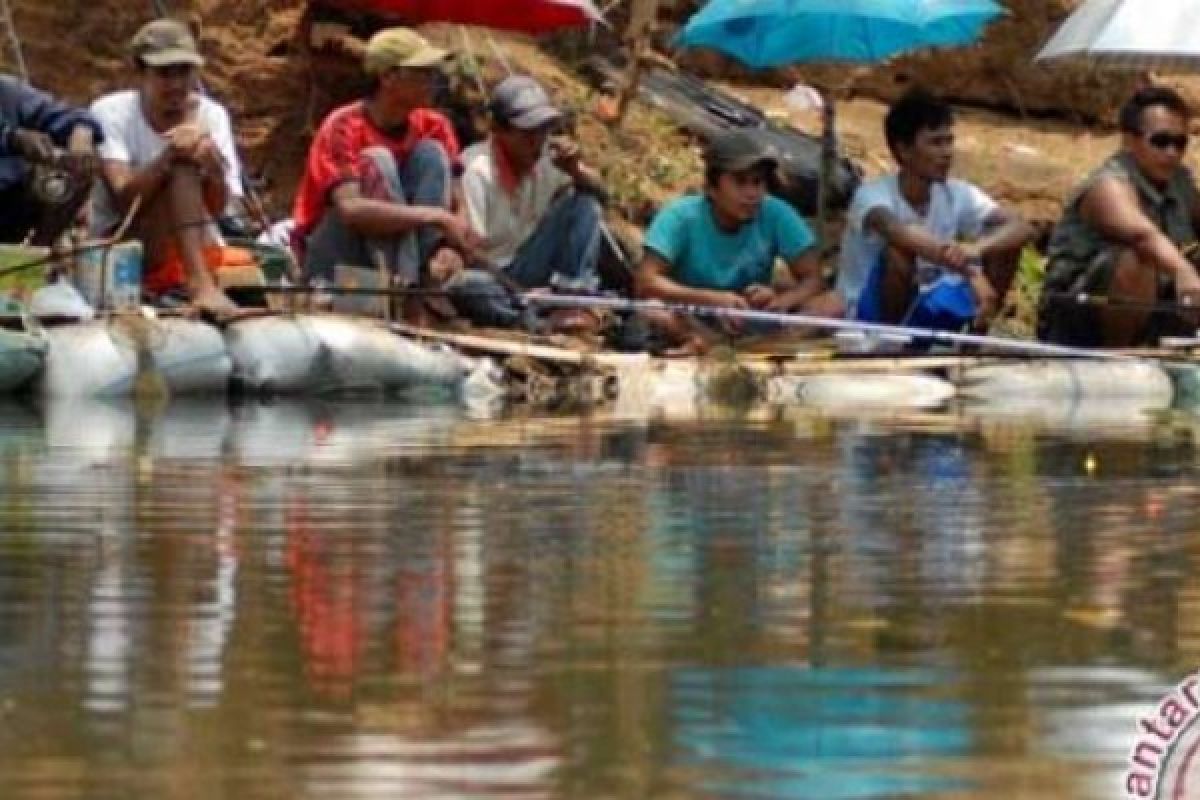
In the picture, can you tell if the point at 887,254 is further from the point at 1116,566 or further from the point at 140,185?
the point at 1116,566

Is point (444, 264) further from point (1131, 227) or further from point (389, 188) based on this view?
point (1131, 227)

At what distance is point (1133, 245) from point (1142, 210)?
0.80ft

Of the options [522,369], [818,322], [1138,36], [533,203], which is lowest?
[522,369]

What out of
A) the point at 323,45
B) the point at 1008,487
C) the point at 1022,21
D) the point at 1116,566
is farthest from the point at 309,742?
the point at 1022,21

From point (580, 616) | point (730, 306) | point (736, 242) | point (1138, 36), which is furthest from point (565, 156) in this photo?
point (580, 616)

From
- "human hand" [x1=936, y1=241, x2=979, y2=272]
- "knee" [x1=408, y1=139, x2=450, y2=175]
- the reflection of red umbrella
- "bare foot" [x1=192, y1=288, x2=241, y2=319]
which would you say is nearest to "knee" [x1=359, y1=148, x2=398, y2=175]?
"knee" [x1=408, y1=139, x2=450, y2=175]

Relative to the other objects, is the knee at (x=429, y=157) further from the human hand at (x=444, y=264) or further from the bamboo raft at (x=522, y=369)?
Answer: the bamboo raft at (x=522, y=369)

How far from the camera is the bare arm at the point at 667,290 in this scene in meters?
16.9

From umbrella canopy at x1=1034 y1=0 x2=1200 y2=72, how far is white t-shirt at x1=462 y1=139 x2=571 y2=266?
2.63 m

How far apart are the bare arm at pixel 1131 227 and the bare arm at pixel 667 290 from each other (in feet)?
4.87

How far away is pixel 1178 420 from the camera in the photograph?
14.9m

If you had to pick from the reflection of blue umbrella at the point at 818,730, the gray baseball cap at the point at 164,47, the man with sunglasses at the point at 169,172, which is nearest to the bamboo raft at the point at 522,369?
the man with sunglasses at the point at 169,172

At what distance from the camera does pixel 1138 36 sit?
18.5 metres

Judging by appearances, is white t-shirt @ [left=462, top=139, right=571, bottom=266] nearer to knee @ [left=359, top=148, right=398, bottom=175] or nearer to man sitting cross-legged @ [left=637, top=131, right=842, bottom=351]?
man sitting cross-legged @ [left=637, top=131, right=842, bottom=351]
